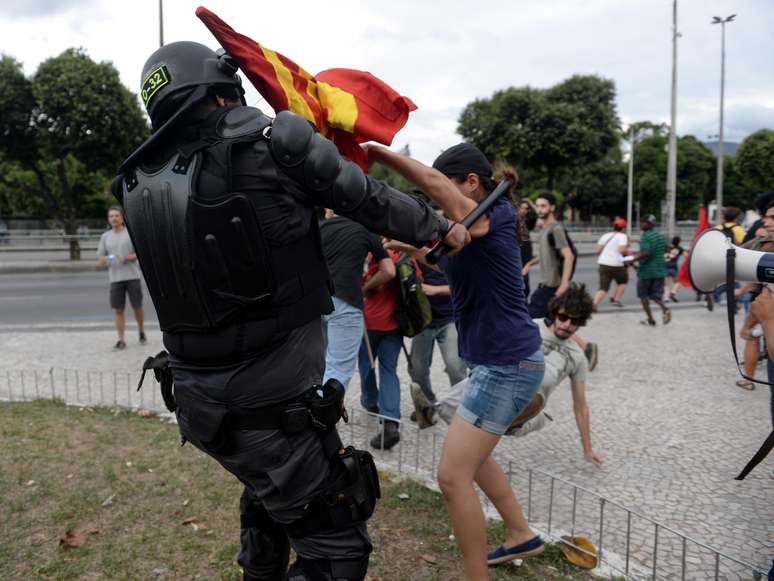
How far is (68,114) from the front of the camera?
2183cm

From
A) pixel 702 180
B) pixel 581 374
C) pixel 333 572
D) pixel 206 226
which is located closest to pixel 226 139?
pixel 206 226

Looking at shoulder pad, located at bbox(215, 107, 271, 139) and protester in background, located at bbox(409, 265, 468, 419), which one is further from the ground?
shoulder pad, located at bbox(215, 107, 271, 139)

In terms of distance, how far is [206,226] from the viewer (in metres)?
1.91

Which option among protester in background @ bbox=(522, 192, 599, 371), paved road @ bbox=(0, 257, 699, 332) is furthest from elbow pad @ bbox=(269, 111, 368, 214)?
paved road @ bbox=(0, 257, 699, 332)

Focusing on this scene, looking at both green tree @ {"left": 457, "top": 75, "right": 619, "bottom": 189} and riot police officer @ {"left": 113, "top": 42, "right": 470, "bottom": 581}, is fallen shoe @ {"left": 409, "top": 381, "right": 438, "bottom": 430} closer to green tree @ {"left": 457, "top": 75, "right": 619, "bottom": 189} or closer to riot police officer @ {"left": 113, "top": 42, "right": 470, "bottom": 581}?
riot police officer @ {"left": 113, "top": 42, "right": 470, "bottom": 581}

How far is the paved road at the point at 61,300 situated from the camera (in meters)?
10.7

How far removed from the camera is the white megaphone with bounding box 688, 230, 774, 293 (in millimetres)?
2398

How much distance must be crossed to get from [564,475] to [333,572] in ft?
8.69

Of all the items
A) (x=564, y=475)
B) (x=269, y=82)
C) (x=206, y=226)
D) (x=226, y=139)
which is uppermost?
(x=269, y=82)

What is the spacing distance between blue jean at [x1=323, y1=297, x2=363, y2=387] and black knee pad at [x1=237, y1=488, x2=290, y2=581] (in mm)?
2219

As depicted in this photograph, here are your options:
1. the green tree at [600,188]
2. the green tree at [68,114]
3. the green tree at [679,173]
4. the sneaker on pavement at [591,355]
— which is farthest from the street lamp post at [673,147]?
the green tree at [679,173]

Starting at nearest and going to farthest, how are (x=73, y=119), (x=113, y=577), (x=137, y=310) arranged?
(x=113, y=577), (x=137, y=310), (x=73, y=119)

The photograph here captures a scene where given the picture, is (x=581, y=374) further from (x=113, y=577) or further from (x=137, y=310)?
(x=137, y=310)

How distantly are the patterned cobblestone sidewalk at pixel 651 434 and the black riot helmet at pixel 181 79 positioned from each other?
2.87 meters
